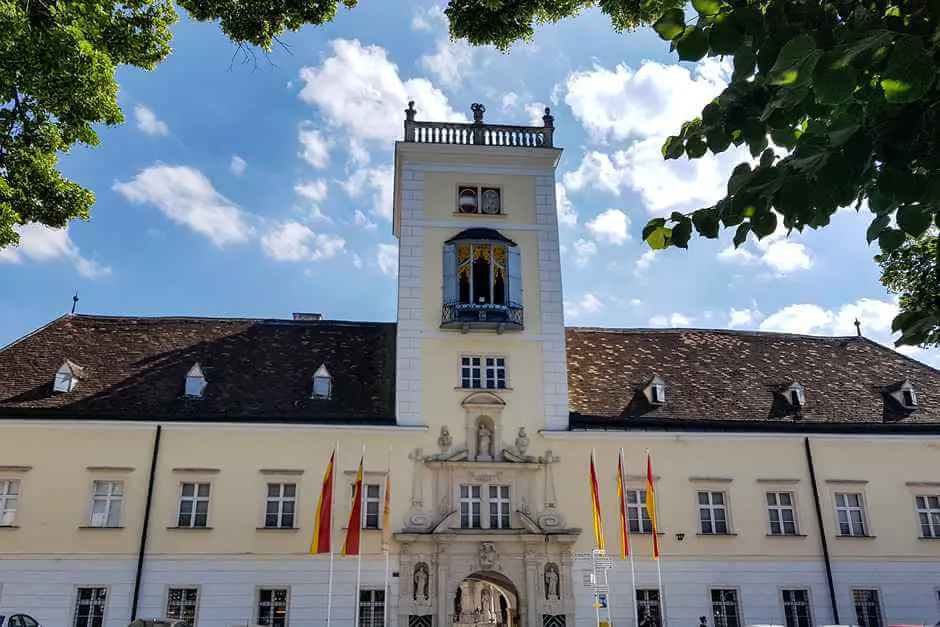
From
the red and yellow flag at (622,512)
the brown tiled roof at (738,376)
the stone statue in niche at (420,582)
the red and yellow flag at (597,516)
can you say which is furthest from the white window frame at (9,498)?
the red and yellow flag at (622,512)

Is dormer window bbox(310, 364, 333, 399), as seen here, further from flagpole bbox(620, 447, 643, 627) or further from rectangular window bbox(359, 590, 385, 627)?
flagpole bbox(620, 447, 643, 627)

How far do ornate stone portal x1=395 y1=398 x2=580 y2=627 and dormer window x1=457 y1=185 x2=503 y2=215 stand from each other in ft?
20.8

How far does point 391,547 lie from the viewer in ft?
70.1

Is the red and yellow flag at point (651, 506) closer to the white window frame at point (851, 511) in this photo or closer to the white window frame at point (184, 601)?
the white window frame at point (851, 511)

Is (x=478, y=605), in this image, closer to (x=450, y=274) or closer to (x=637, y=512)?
(x=637, y=512)

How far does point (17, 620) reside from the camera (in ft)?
60.6

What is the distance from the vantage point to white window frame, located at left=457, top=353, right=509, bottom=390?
77.6 ft

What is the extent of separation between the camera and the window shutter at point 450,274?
2430 cm

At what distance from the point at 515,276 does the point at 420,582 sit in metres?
9.75

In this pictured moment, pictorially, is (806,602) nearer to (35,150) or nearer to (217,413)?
(217,413)

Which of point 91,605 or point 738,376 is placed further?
point 738,376

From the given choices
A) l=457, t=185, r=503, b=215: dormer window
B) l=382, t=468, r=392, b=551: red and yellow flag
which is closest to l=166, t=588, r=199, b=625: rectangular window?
l=382, t=468, r=392, b=551: red and yellow flag

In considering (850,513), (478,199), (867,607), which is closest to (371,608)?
(478,199)

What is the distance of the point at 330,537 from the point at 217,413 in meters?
5.06
